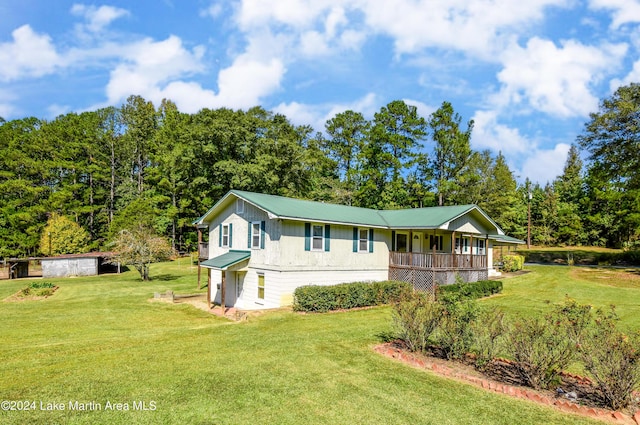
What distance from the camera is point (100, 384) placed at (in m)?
7.49

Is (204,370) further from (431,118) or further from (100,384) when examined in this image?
(431,118)

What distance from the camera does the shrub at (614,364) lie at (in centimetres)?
650

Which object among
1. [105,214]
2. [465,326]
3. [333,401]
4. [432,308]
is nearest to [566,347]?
[465,326]

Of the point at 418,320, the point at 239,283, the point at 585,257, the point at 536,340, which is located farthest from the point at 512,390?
the point at 585,257

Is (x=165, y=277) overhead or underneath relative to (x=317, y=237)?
underneath

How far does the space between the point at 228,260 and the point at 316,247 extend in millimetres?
4437

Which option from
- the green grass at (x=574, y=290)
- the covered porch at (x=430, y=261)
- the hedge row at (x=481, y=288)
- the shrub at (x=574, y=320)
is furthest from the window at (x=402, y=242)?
the shrub at (x=574, y=320)

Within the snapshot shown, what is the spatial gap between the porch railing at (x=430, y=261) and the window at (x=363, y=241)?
2.01 metres

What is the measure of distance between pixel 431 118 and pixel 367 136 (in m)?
7.44

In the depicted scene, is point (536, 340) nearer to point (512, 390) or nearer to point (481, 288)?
point (512, 390)

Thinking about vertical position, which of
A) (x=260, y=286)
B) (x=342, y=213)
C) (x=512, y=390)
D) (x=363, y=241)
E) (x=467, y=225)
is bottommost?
(x=512, y=390)

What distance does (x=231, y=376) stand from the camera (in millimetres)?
8047

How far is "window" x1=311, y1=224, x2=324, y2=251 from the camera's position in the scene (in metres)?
18.7

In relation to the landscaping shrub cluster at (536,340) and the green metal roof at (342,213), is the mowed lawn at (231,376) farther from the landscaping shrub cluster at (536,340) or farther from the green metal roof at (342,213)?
the green metal roof at (342,213)
